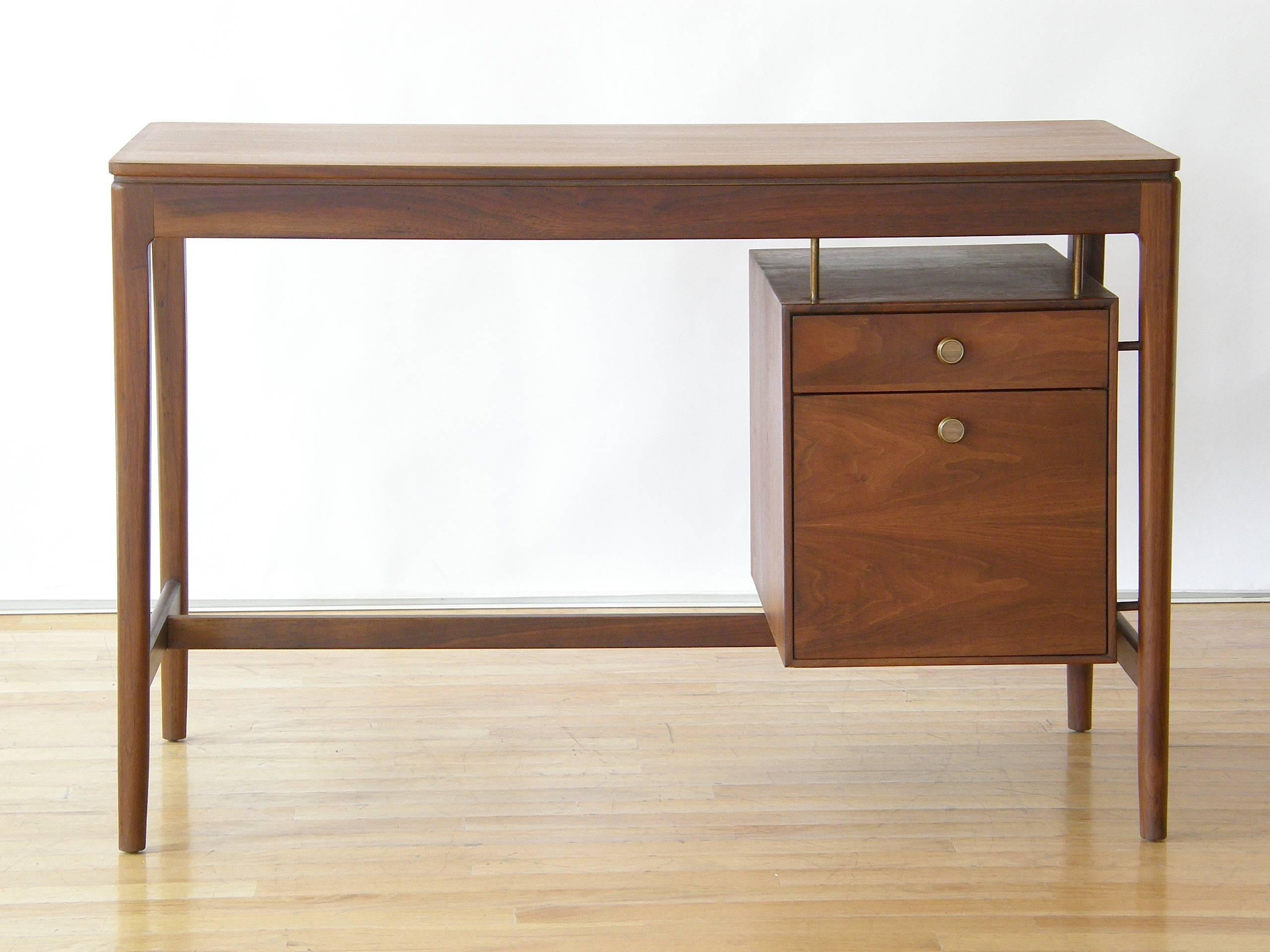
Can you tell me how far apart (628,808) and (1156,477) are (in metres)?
0.88

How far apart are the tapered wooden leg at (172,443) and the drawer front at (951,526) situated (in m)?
0.96

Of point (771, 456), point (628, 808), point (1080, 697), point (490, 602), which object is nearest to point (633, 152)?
point (771, 456)

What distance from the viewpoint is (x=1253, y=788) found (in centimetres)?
230

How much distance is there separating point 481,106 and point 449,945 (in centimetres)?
166

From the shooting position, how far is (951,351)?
1.98 m

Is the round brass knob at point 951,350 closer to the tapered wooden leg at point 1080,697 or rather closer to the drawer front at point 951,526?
the drawer front at point 951,526

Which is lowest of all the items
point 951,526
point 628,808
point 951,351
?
point 628,808

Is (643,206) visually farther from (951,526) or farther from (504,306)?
(504,306)

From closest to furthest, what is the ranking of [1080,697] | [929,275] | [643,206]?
1. [643,206]
2. [929,275]
3. [1080,697]

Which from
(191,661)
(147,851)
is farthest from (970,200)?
(191,661)

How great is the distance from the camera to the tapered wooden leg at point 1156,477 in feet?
6.47

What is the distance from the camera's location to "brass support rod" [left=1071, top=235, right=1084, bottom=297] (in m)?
→ 2.02

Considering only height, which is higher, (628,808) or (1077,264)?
(1077,264)

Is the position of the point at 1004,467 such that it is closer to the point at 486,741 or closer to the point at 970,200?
the point at 970,200
